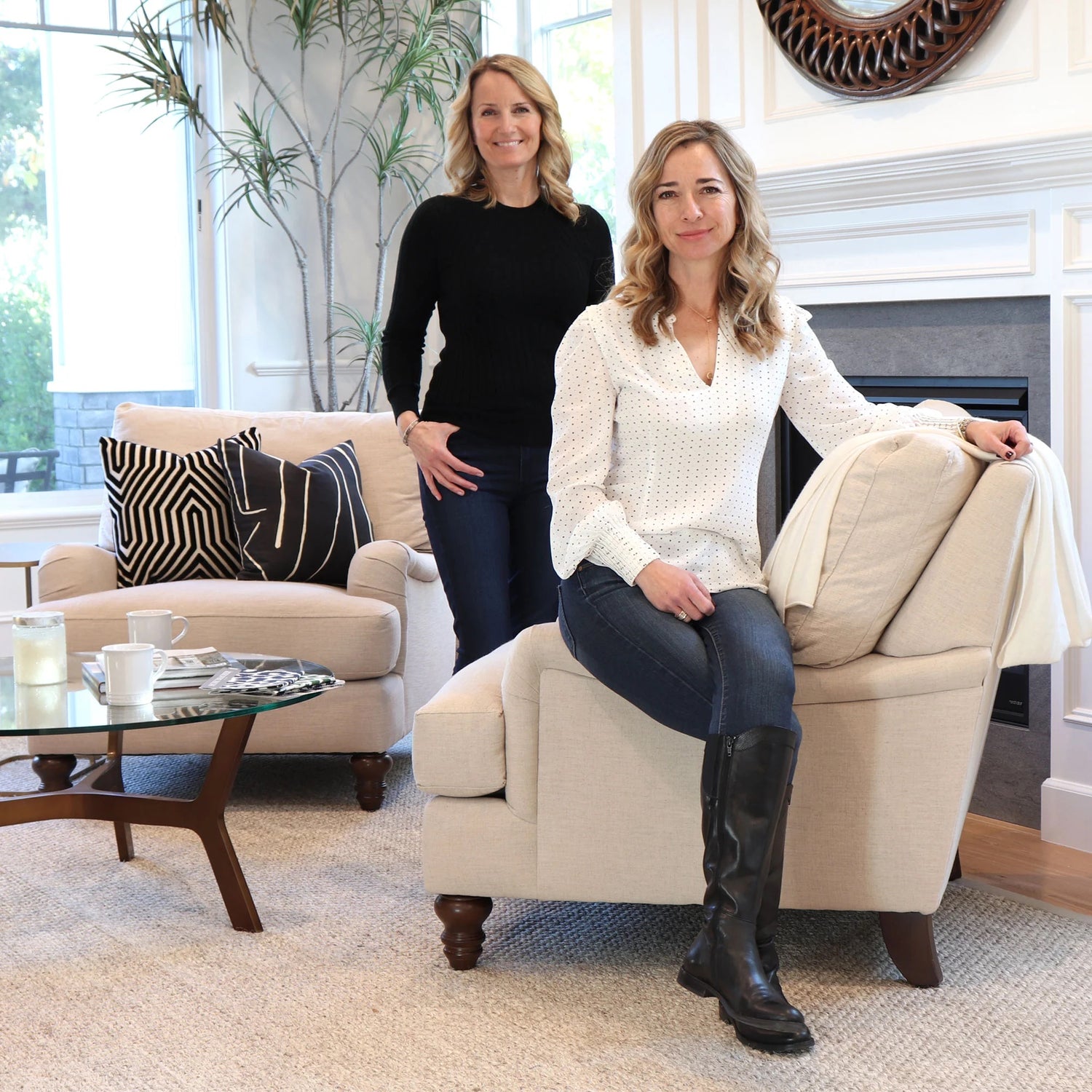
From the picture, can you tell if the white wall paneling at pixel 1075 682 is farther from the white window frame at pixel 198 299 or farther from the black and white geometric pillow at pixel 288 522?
the white window frame at pixel 198 299

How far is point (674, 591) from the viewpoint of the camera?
193cm

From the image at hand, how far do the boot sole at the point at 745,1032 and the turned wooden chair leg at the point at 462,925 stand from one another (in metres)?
0.40

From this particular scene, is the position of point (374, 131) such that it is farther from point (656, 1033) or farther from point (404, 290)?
point (656, 1033)

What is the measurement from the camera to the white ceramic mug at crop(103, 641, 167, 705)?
2.19 m

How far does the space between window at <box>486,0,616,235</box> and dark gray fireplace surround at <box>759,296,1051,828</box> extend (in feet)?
5.16

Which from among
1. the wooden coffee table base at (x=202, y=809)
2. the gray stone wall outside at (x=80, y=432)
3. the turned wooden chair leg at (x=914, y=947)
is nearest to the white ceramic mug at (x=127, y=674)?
the wooden coffee table base at (x=202, y=809)

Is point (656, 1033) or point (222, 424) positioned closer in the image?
point (656, 1033)

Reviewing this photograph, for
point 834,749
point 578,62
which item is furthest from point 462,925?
point 578,62

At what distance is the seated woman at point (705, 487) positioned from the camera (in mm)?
1802

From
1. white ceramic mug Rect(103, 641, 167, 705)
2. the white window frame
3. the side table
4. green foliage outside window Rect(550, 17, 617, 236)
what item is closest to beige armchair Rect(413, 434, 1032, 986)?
A: white ceramic mug Rect(103, 641, 167, 705)

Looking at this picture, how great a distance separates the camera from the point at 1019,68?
108 inches

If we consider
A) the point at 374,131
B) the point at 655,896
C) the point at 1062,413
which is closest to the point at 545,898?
the point at 655,896

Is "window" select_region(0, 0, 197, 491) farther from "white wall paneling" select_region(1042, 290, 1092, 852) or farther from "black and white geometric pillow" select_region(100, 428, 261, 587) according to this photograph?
"white wall paneling" select_region(1042, 290, 1092, 852)

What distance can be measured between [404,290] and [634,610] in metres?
0.91
